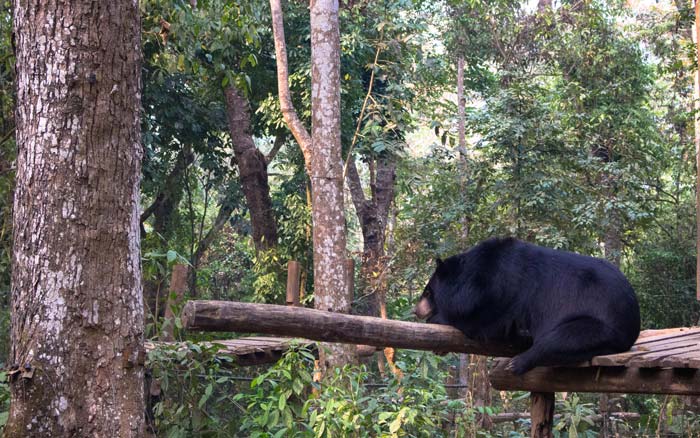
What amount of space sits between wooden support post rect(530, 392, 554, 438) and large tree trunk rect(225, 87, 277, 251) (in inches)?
240

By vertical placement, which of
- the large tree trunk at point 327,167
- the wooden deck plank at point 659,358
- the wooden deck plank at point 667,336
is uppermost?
the large tree trunk at point 327,167

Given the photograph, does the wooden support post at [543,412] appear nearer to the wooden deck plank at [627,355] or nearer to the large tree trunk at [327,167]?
the wooden deck plank at [627,355]

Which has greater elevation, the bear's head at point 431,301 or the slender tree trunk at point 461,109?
the slender tree trunk at point 461,109

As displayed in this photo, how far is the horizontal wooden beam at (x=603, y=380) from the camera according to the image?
3.32m

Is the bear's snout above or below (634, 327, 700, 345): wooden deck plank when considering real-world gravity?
above

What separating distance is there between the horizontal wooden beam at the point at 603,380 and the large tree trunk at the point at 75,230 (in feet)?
6.33

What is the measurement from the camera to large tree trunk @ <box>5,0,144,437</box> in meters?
2.33

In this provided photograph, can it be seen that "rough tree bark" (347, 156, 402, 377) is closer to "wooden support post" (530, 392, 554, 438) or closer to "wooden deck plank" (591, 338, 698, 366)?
"wooden support post" (530, 392, 554, 438)

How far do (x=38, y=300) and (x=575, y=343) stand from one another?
7.15 ft

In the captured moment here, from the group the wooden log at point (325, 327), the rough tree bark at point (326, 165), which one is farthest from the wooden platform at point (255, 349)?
the wooden log at point (325, 327)

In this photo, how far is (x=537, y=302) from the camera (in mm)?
3650

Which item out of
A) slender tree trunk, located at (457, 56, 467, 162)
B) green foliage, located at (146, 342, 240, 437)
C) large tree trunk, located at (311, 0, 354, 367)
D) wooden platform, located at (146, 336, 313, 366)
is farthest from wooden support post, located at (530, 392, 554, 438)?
slender tree trunk, located at (457, 56, 467, 162)

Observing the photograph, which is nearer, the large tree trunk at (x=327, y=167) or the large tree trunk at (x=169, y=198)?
the large tree trunk at (x=327, y=167)

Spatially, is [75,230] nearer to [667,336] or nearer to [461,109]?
[667,336]
